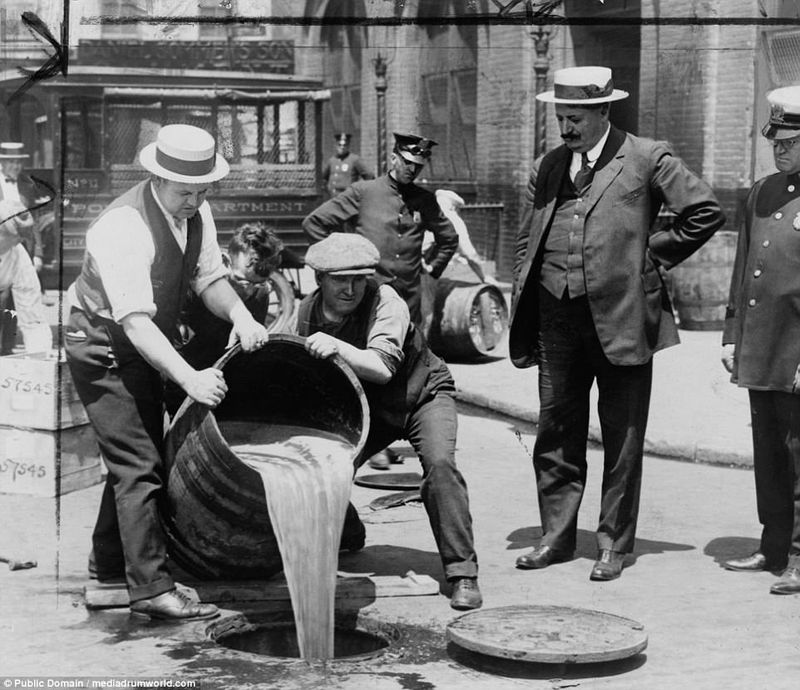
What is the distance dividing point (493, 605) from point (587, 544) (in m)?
1.18

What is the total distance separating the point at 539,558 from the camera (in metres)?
6.23

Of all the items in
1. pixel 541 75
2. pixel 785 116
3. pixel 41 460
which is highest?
pixel 541 75

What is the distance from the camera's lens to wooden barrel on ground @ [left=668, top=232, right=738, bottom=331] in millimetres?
14492

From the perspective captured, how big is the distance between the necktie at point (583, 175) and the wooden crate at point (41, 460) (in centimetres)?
313

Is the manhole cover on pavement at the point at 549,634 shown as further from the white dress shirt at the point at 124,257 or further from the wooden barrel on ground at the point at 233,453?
the white dress shirt at the point at 124,257

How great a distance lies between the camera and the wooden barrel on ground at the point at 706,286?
14.5m

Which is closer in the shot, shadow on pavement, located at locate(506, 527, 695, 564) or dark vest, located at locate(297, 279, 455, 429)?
dark vest, located at locate(297, 279, 455, 429)

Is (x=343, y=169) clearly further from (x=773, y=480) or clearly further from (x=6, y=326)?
(x=773, y=480)

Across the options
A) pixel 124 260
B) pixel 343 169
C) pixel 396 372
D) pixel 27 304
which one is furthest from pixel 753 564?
pixel 343 169

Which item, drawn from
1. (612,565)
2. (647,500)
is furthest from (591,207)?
(647,500)

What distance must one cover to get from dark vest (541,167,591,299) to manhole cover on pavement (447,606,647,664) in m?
1.49

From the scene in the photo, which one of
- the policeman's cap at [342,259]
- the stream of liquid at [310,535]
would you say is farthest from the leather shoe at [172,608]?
the policeman's cap at [342,259]

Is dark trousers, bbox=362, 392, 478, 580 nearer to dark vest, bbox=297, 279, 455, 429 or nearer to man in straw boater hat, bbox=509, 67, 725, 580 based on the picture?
dark vest, bbox=297, 279, 455, 429

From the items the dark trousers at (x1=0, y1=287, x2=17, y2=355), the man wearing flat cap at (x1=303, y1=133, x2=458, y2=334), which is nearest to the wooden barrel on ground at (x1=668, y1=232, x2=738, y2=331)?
the man wearing flat cap at (x1=303, y1=133, x2=458, y2=334)
